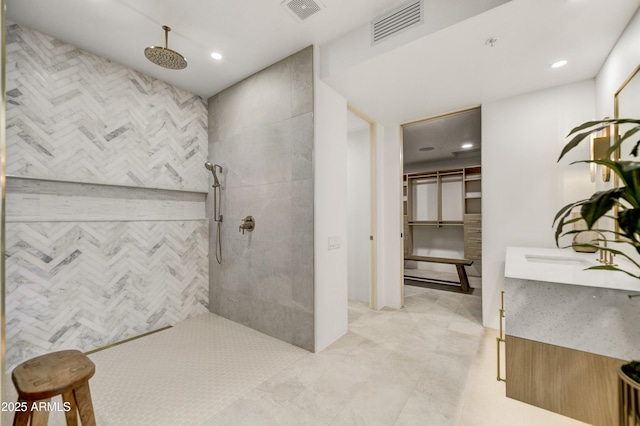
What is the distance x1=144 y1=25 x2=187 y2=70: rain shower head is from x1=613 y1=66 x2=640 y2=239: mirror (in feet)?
10.0

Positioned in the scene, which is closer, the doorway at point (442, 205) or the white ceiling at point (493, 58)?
the white ceiling at point (493, 58)

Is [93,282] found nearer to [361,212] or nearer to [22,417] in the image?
[22,417]

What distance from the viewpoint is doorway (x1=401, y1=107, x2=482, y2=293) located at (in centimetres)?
470

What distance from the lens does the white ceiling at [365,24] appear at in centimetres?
169

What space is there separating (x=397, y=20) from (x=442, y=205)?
4699 mm

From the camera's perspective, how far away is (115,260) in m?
2.50

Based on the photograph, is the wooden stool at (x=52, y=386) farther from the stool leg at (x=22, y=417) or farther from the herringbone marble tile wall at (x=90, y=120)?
the herringbone marble tile wall at (x=90, y=120)

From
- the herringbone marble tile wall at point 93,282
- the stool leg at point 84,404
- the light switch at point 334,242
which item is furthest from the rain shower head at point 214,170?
the stool leg at point 84,404

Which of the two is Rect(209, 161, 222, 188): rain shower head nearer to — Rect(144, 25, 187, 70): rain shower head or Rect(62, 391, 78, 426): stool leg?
Rect(144, 25, 187, 70): rain shower head

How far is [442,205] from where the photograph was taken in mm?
5859

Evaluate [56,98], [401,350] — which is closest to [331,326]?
[401,350]

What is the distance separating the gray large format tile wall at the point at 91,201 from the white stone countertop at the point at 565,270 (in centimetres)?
316

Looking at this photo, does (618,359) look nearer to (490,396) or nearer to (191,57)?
(490,396)

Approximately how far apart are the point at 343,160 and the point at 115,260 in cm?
242
